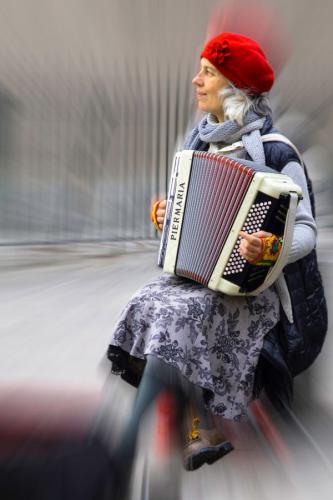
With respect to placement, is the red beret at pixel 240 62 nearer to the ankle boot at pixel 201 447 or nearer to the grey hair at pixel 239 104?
the grey hair at pixel 239 104

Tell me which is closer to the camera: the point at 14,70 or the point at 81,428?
the point at 81,428

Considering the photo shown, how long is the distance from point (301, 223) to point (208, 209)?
295 millimetres

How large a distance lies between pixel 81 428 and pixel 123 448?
400mm

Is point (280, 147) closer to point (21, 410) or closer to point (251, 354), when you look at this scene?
point (251, 354)

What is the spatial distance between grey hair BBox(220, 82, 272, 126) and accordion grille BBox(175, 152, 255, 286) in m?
0.24

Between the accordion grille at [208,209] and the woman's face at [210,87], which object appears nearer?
the accordion grille at [208,209]

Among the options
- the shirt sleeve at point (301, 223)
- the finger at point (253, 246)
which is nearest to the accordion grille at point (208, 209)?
the finger at point (253, 246)

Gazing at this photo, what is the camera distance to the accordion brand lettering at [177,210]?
2.13m

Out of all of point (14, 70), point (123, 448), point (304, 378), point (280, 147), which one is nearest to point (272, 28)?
point (280, 147)

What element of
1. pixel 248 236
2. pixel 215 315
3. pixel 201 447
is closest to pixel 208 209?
pixel 248 236

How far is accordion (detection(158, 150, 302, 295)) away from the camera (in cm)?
194

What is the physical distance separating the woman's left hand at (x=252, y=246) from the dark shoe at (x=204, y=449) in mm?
538

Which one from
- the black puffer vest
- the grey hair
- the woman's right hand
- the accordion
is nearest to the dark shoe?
the black puffer vest

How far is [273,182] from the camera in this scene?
191 centimetres
